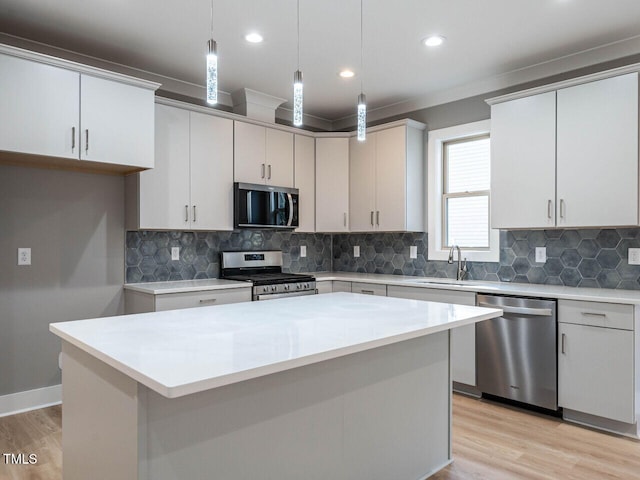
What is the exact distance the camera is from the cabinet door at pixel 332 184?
184 inches

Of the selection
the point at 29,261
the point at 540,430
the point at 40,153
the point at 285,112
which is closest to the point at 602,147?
the point at 540,430

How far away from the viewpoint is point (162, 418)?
1.35 metres

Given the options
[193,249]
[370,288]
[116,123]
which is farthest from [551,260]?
[116,123]

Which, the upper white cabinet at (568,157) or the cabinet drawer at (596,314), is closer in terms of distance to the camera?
the cabinet drawer at (596,314)

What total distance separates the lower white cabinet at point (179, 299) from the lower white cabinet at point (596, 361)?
238 centimetres

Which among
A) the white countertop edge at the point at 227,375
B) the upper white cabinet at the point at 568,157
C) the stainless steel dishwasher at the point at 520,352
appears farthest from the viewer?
the stainless steel dishwasher at the point at 520,352

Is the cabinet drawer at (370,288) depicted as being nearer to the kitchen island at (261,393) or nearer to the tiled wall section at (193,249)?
the tiled wall section at (193,249)

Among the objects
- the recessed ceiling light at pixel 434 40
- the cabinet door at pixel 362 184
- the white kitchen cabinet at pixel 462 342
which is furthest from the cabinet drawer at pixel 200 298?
the recessed ceiling light at pixel 434 40

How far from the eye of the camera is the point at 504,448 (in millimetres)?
2668

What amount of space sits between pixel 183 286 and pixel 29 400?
131 centimetres

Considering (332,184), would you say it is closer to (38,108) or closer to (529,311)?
(529,311)

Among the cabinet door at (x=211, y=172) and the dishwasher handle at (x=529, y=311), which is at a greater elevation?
the cabinet door at (x=211, y=172)

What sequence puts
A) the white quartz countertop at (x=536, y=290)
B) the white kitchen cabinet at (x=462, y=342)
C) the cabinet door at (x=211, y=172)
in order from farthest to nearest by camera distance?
the cabinet door at (x=211, y=172)
the white kitchen cabinet at (x=462, y=342)
the white quartz countertop at (x=536, y=290)

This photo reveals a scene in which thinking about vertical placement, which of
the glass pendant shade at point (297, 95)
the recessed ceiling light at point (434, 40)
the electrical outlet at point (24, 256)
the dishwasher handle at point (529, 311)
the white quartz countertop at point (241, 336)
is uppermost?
the recessed ceiling light at point (434, 40)
